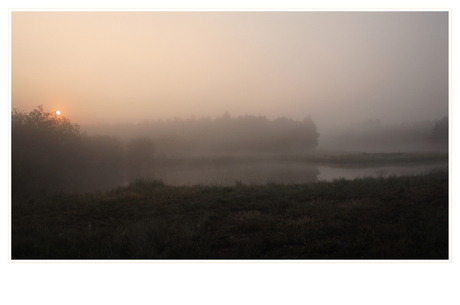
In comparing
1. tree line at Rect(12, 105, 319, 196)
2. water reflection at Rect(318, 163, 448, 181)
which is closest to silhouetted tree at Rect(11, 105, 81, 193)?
tree line at Rect(12, 105, 319, 196)

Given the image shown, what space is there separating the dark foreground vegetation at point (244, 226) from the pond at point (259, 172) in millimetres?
2676

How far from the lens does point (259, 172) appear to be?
38.5ft

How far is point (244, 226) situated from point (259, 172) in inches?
279

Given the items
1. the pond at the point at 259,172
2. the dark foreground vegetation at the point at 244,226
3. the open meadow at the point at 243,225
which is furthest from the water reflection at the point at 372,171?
the dark foreground vegetation at the point at 244,226

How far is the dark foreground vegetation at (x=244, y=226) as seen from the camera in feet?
12.4

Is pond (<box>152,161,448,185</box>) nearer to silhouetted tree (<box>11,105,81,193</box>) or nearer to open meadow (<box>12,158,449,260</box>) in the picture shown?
open meadow (<box>12,158,449,260</box>)

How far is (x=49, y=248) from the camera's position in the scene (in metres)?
3.89

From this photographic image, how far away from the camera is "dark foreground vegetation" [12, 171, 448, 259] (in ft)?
12.4

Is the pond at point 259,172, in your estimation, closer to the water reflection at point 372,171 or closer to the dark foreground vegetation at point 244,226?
the water reflection at point 372,171

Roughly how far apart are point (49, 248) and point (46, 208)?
11.1ft

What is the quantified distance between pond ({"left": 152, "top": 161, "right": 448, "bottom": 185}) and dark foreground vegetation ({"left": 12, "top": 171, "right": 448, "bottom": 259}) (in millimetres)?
2676

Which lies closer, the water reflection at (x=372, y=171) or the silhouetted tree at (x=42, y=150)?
the silhouetted tree at (x=42, y=150)

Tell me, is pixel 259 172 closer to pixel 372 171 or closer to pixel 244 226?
pixel 372 171
